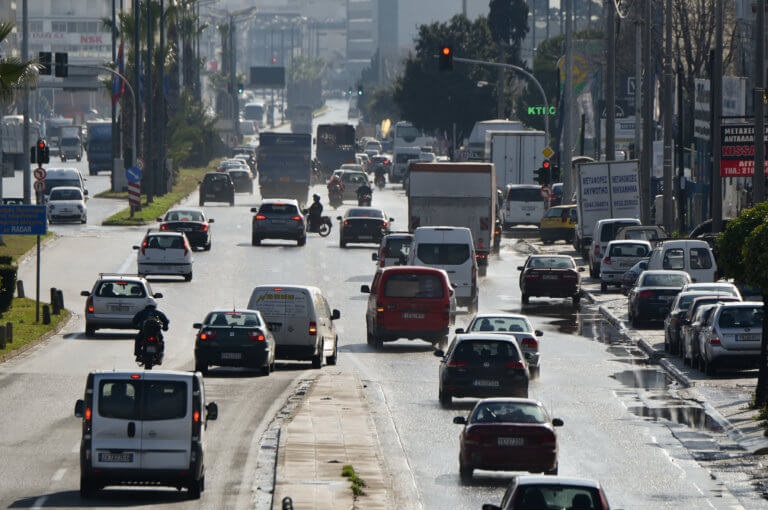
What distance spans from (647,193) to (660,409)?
102 feet

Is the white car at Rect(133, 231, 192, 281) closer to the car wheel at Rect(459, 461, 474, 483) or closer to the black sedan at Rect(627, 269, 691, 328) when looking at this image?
the black sedan at Rect(627, 269, 691, 328)

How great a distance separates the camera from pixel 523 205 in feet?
269

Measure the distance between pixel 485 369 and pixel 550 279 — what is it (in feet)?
67.3

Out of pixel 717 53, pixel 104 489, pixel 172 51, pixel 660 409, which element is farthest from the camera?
pixel 172 51

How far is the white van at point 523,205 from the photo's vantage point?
81.2 meters

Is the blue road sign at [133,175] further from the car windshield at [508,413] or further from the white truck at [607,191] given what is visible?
the car windshield at [508,413]

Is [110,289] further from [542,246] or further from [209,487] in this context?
[542,246]

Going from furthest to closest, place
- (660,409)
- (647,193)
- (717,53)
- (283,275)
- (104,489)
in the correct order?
(647,193) → (283,275) → (717,53) → (660,409) → (104,489)

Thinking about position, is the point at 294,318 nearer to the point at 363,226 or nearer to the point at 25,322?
the point at 25,322

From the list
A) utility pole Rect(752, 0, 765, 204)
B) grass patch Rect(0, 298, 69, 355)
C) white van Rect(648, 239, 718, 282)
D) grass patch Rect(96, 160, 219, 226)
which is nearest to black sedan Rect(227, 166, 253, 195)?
grass patch Rect(96, 160, 219, 226)

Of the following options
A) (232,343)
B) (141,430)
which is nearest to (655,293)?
(232,343)

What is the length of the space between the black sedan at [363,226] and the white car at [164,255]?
1393 centimetres

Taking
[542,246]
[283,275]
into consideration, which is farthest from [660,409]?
[542,246]

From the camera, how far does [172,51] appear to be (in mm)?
125438
